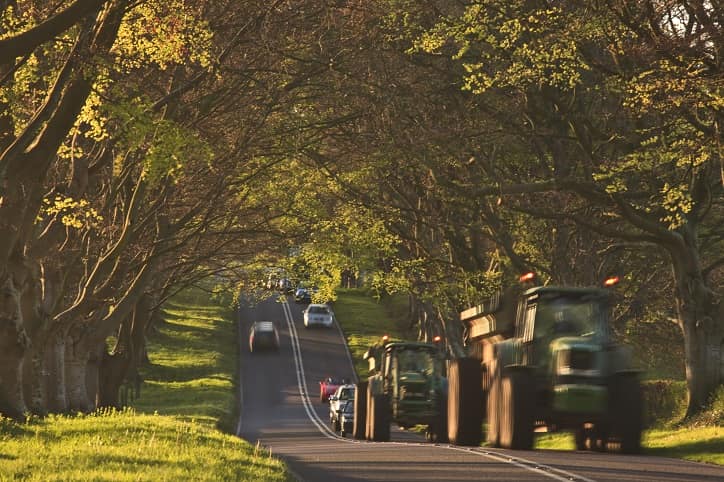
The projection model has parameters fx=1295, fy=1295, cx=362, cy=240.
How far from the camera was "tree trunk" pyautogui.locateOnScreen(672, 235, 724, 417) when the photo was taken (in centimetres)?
3056

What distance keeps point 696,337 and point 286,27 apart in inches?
482

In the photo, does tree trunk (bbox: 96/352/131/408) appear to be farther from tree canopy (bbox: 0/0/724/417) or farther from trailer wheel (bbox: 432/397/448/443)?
trailer wheel (bbox: 432/397/448/443)

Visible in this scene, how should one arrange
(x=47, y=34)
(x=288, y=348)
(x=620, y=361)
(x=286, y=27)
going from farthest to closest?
(x=288, y=348) < (x=286, y=27) < (x=620, y=361) < (x=47, y=34)

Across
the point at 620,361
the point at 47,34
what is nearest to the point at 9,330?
the point at 47,34

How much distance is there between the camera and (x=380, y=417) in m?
32.6

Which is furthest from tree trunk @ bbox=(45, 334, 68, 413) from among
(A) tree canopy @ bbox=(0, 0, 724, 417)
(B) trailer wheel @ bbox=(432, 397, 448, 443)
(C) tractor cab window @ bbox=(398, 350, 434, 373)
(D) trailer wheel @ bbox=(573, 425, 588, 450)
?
(D) trailer wheel @ bbox=(573, 425, 588, 450)

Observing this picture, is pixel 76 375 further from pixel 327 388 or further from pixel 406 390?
pixel 327 388

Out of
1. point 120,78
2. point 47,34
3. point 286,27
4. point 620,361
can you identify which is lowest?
point 620,361

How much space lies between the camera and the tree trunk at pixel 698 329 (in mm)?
30562

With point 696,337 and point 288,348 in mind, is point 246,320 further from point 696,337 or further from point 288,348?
point 696,337

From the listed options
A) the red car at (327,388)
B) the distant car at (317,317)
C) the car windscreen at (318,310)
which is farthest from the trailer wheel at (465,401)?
the car windscreen at (318,310)

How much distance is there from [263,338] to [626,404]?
70.0 m

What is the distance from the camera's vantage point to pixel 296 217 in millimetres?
43469

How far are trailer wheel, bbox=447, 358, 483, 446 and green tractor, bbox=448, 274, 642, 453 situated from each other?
2cm
